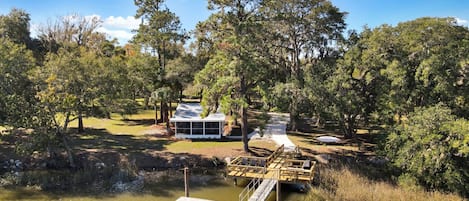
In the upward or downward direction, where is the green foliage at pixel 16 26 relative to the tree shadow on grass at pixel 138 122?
upward

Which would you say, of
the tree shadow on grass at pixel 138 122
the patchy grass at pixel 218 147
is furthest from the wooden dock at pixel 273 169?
the tree shadow on grass at pixel 138 122

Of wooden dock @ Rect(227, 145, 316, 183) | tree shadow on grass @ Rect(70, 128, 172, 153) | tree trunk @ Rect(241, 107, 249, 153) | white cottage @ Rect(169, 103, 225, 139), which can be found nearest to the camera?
wooden dock @ Rect(227, 145, 316, 183)

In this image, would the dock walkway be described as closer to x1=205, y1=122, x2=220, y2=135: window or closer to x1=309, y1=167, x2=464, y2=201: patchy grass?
x1=309, y1=167, x2=464, y2=201: patchy grass

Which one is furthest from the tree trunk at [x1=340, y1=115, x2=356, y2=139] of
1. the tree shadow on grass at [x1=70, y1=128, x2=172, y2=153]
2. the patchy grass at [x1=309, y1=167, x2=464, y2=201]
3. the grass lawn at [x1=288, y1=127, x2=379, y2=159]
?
the tree shadow on grass at [x1=70, y1=128, x2=172, y2=153]

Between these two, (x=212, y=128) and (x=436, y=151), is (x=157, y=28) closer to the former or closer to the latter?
(x=212, y=128)

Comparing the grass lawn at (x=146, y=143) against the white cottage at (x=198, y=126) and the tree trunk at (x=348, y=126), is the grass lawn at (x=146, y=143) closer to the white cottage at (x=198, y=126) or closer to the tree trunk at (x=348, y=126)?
the white cottage at (x=198, y=126)

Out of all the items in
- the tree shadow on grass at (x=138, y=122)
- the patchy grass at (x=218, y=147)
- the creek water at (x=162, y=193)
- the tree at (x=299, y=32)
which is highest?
the tree at (x=299, y=32)
